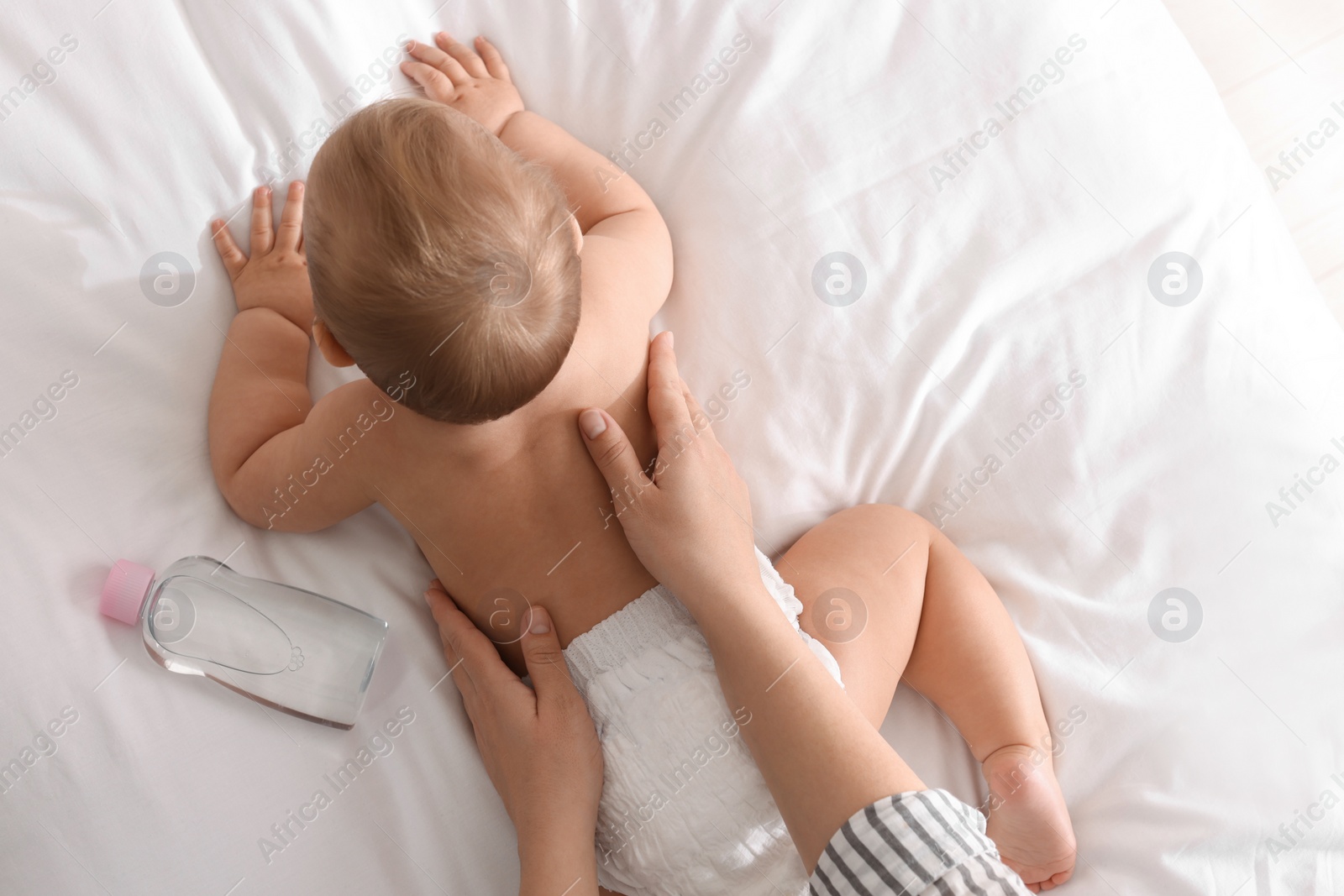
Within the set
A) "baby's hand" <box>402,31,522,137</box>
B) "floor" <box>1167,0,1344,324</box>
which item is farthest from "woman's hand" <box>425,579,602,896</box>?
"floor" <box>1167,0,1344,324</box>

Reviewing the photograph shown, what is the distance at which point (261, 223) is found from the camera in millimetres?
959

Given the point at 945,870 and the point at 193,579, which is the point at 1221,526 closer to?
the point at 945,870

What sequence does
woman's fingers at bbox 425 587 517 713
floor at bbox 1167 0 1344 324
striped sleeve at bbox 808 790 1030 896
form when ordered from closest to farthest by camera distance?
striped sleeve at bbox 808 790 1030 896, woman's fingers at bbox 425 587 517 713, floor at bbox 1167 0 1344 324

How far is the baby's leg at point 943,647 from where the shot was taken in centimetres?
92

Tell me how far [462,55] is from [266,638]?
28.7 inches

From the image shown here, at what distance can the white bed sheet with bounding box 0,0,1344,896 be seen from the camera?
0.84 m

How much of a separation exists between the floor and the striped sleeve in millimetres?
1312

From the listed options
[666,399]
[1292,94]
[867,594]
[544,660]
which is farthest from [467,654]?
[1292,94]

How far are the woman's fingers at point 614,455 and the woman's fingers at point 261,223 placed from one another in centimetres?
44

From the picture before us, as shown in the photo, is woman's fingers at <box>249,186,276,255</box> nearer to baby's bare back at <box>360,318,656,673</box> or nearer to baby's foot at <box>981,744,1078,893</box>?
baby's bare back at <box>360,318,656,673</box>

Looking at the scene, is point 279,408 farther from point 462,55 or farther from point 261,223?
point 462,55

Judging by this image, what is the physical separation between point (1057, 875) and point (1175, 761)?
0.59 ft

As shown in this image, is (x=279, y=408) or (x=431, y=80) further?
(x=431, y=80)

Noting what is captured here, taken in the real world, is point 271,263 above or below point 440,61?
below
